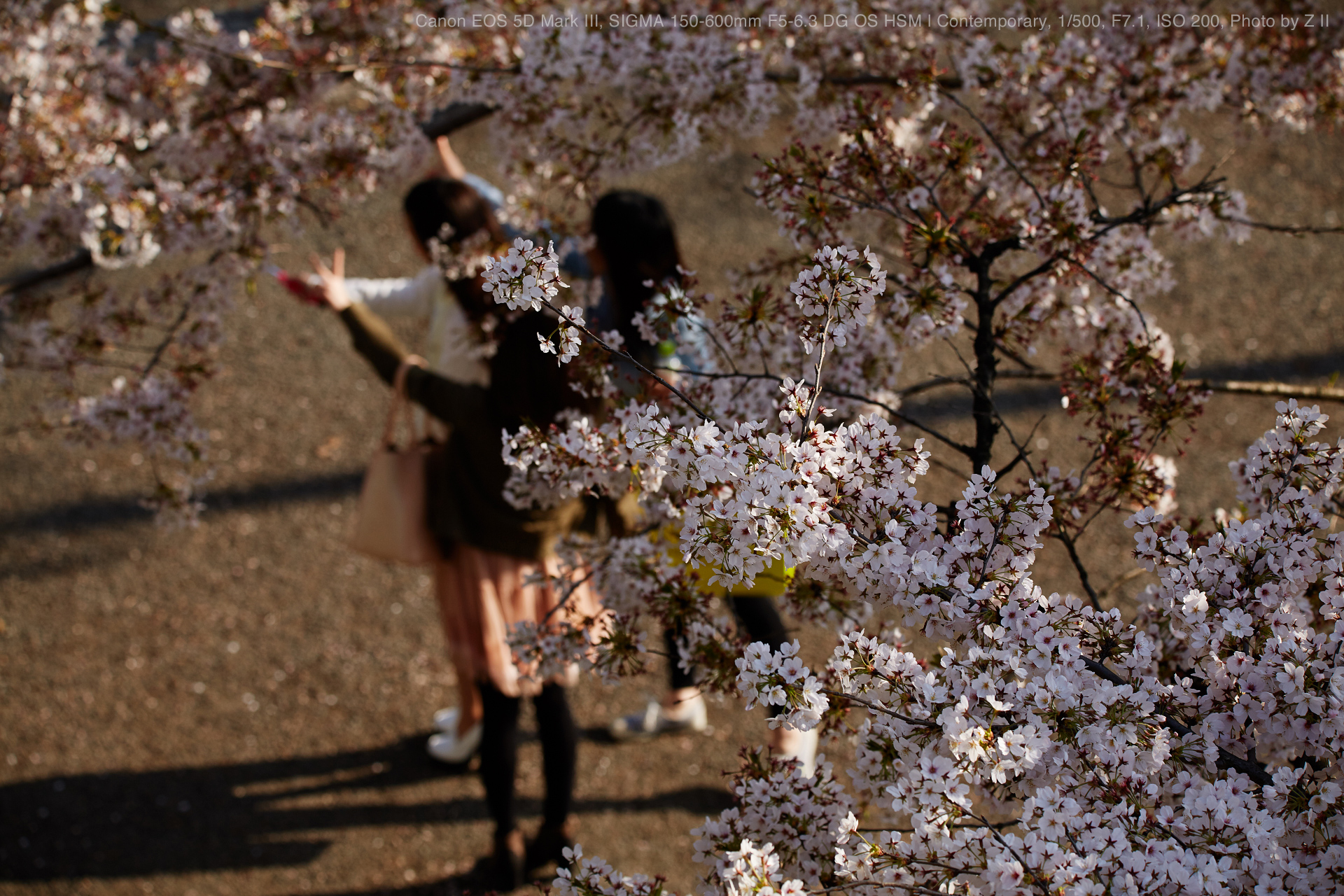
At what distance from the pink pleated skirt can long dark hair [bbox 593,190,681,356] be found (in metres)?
0.86

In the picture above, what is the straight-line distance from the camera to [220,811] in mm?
3439

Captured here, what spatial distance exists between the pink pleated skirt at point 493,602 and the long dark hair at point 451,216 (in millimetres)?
816

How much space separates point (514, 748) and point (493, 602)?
0.54m

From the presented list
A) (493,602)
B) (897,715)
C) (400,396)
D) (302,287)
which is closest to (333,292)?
(302,287)

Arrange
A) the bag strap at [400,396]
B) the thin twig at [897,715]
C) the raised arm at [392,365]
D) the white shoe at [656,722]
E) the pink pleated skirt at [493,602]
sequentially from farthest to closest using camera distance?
1. the white shoe at [656,722]
2. the pink pleated skirt at [493,602]
3. the bag strap at [400,396]
4. the raised arm at [392,365]
5. the thin twig at [897,715]

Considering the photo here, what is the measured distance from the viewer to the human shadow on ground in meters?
3.30

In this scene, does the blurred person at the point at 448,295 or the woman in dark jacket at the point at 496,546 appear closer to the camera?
the woman in dark jacket at the point at 496,546

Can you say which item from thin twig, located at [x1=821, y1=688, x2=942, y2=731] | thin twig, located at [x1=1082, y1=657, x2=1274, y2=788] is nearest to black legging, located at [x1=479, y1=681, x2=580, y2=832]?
thin twig, located at [x1=821, y1=688, x2=942, y2=731]

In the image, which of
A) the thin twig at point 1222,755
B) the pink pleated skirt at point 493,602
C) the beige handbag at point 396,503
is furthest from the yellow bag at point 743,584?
the beige handbag at point 396,503

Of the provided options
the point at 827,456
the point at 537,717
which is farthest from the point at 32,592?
the point at 827,456

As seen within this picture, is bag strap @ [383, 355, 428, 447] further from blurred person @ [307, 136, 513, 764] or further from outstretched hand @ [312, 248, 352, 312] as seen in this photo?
outstretched hand @ [312, 248, 352, 312]

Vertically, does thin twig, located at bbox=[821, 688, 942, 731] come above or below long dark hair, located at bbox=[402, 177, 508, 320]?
below

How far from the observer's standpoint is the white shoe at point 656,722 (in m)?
3.69

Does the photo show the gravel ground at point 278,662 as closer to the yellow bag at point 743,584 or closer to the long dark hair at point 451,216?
the yellow bag at point 743,584
